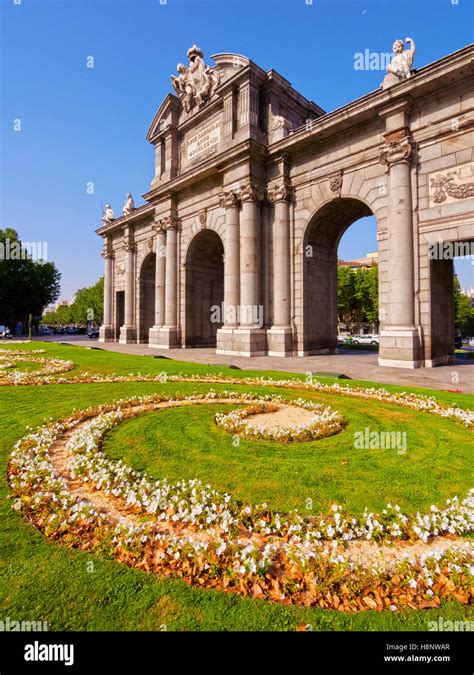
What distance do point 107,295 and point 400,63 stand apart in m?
34.1

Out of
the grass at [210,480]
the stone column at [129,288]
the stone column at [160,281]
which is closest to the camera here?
the grass at [210,480]

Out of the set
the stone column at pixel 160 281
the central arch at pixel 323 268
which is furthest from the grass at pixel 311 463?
the stone column at pixel 160 281

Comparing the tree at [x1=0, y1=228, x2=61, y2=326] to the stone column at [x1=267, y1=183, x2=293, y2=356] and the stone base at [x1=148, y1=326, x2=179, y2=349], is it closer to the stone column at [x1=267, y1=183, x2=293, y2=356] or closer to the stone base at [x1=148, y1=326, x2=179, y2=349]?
the stone base at [x1=148, y1=326, x2=179, y2=349]

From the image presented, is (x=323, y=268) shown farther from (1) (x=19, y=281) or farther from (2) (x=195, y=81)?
(1) (x=19, y=281)

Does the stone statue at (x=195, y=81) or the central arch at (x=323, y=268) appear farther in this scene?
the stone statue at (x=195, y=81)

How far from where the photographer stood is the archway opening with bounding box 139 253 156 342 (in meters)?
36.1

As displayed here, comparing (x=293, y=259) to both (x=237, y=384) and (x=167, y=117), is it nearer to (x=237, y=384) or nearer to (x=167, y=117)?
(x=237, y=384)

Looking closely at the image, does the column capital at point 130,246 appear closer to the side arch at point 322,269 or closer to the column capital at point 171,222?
the column capital at point 171,222

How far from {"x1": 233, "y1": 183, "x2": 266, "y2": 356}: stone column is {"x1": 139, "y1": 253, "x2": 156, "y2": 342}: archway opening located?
16707 millimetres

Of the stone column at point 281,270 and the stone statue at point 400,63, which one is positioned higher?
the stone statue at point 400,63

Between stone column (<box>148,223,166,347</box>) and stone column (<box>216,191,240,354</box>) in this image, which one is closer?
stone column (<box>216,191,240,354</box>)

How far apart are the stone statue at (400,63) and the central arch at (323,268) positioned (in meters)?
5.71

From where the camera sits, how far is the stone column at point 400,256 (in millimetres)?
16078

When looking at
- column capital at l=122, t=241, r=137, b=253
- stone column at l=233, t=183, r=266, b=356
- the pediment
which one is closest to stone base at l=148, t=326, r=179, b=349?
stone column at l=233, t=183, r=266, b=356
